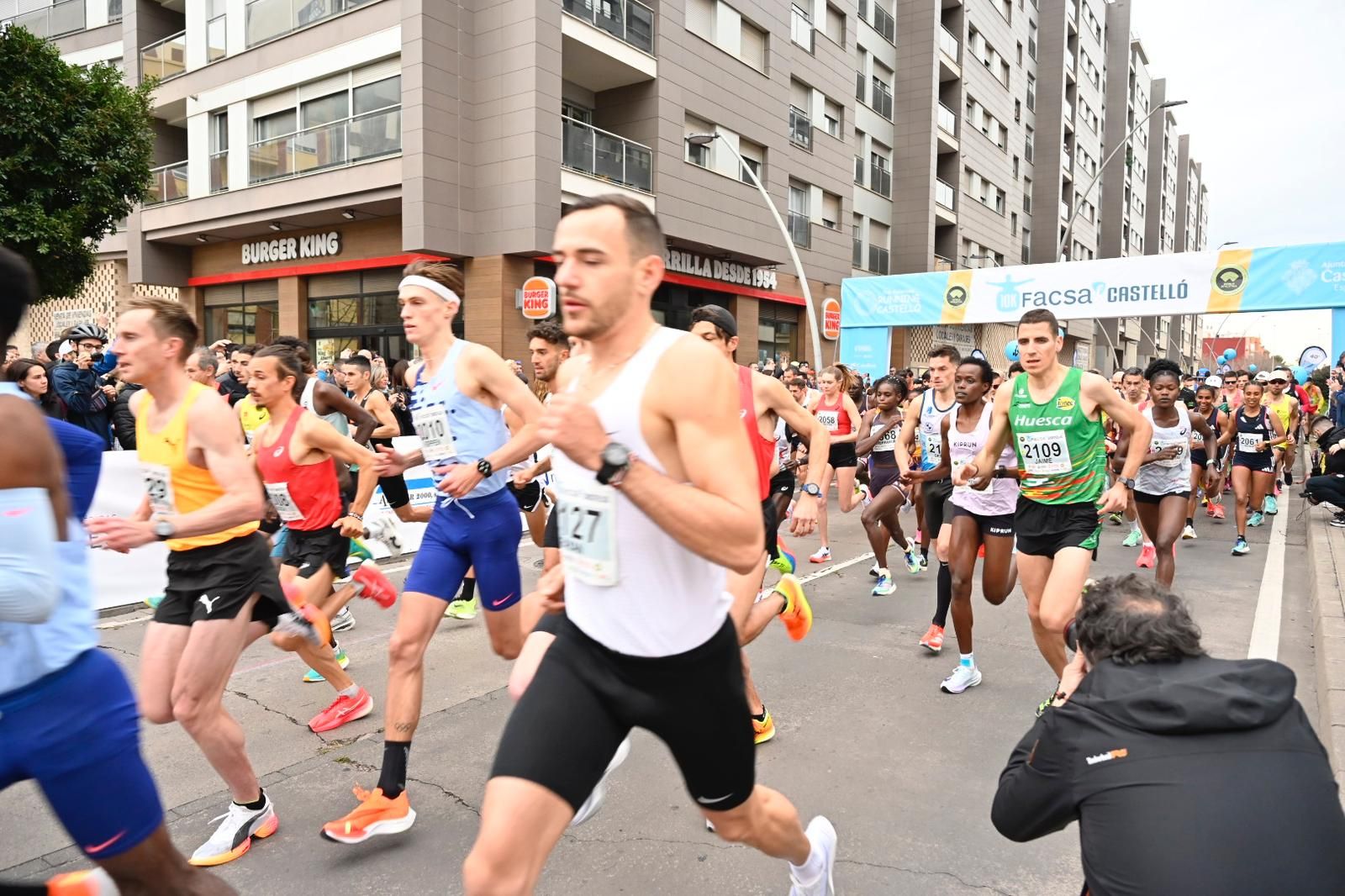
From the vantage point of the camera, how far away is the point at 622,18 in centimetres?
1986

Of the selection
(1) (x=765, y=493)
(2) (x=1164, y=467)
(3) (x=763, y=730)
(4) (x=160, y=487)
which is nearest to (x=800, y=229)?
(2) (x=1164, y=467)

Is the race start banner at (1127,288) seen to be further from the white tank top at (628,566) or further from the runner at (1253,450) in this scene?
the white tank top at (628,566)

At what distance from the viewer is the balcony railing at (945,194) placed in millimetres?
34594

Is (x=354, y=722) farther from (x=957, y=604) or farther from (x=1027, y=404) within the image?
(x=1027, y=404)

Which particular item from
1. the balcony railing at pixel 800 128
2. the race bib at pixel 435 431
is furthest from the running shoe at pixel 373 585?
the balcony railing at pixel 800 128

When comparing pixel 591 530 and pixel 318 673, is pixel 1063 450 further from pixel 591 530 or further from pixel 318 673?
pixel 318 673

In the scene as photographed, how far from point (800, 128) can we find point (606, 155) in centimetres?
921

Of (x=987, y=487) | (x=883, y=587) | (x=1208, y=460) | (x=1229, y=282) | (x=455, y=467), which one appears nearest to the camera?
(x=455, y=467)

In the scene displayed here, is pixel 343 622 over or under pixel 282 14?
under

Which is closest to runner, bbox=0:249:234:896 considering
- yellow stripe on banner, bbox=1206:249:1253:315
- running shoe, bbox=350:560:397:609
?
running shoe, bbox=350:560:397:609

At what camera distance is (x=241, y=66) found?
67.3 feet

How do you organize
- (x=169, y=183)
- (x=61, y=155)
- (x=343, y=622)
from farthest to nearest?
(x=169, y=183) < (x=61, y=155) < (x=343, y=622)

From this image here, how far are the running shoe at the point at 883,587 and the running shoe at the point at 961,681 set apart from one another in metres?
2.33

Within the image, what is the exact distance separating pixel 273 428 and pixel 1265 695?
14.2ft
